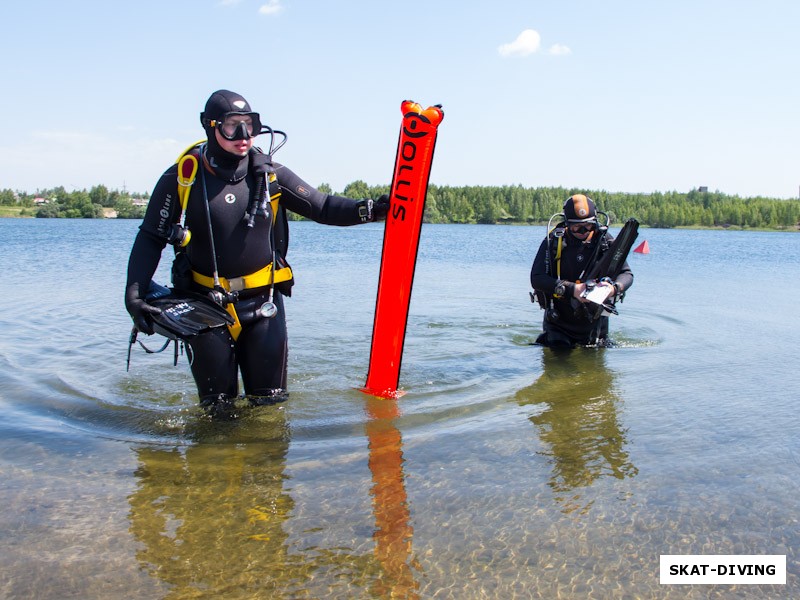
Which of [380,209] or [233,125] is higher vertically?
[233,125]

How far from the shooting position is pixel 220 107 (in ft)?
13.3

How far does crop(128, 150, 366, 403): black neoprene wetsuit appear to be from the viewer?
410 centimetres

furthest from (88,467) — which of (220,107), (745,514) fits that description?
(745,514)

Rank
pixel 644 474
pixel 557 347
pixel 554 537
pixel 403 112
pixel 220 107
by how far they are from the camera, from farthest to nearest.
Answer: pixel 557 347
pixel 403 112
pixel 220 107
pixel 644 474
pixel 554 537

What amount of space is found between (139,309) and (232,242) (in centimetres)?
63

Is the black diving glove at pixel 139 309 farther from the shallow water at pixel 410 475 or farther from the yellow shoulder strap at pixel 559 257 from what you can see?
the yellow shoulder strap at pixel 559 257

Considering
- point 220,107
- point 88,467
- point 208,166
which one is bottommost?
point 88,467

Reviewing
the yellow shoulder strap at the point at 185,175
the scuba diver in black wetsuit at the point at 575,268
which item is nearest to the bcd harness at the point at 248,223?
the yellow shoulder strap at the point at 185,175

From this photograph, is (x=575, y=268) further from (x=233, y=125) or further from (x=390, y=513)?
(x=390, y=513)

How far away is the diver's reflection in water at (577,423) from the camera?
144 inches

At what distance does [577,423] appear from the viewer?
15.2 ft

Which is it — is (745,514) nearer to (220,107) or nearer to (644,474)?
(644,474)

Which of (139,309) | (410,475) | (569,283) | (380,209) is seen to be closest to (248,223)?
(139,309)

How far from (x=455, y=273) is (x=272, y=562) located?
1644 cm
